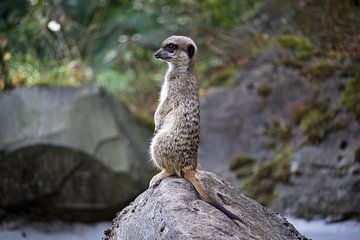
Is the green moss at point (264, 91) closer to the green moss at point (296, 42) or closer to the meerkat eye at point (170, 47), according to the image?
the green moss at point (296, 42)

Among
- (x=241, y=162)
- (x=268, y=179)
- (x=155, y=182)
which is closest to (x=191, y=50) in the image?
(x=155, y=182)

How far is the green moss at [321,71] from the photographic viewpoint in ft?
28.8

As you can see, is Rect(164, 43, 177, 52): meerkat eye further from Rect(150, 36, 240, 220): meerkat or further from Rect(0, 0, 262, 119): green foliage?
Rect(0, 0, 262, 119): green foliage

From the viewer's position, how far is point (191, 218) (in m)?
3.89

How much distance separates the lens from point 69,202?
7988 mm

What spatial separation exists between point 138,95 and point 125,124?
238 cm

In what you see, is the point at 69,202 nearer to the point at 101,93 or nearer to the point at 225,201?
the point at 101,93

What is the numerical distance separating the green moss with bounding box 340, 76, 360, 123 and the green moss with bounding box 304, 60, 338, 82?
386 mm

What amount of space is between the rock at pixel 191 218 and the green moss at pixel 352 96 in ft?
11.6

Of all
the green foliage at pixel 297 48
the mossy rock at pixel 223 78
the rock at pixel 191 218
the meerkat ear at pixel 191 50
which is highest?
the green foliage at pixel 297 48

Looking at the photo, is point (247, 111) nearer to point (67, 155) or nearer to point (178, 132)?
point (67, 155)

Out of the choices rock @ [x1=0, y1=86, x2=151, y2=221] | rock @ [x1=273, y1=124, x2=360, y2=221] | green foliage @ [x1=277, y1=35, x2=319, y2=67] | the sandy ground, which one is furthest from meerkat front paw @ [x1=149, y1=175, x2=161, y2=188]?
green foliage @ [x1=277, y1=35, x2=319, y2=67]

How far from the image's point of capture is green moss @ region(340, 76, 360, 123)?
26.3 ft

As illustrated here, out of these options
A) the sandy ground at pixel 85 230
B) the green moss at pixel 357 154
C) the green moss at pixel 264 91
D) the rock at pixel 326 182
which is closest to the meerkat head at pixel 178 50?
the sandy ground at pixel 85 230
